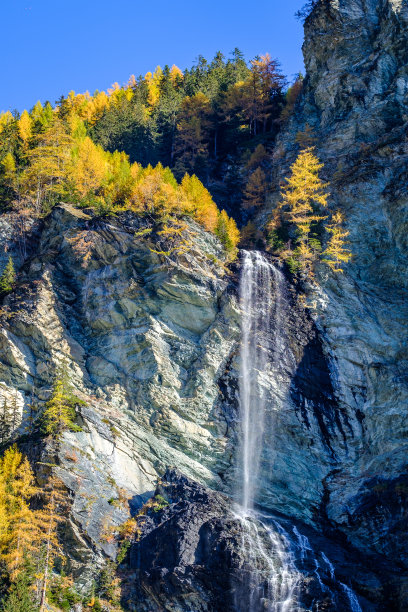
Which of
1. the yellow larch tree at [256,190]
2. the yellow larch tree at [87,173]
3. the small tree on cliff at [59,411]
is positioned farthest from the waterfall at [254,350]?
the yellow larch tree at [87,173]

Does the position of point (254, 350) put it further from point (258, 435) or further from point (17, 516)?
point (17, 516)

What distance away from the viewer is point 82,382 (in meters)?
34.1

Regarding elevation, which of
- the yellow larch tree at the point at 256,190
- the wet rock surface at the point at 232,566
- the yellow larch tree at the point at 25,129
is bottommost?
the wet rock surface at the point at 232,566

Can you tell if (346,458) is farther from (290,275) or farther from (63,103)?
(63,103)

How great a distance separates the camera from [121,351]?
117 ft

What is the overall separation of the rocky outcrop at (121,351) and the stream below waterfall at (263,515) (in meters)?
1.27

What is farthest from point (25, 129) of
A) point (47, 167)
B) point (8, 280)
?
point (8, 280)

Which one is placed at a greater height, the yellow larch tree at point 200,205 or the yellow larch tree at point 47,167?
the yellow larch tree at point 47,167

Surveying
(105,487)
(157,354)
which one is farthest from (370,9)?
(105,487)

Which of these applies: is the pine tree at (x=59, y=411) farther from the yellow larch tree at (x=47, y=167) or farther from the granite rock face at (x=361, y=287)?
the yellow larch tree at (x=47, y=167)

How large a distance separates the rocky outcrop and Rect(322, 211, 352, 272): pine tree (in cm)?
760

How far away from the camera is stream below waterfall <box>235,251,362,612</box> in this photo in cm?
2600

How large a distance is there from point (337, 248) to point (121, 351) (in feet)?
54.5

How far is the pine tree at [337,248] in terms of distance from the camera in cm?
4072
